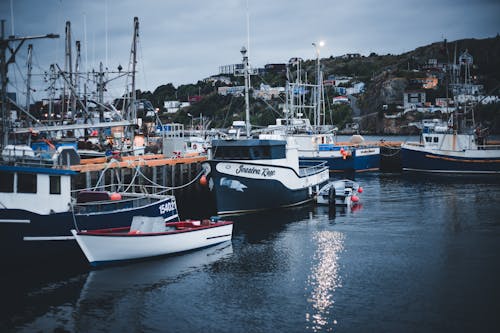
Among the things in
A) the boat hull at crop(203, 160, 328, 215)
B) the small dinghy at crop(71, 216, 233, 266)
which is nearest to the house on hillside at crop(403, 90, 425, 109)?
the boat hull at crop(203, 160, 328, 215)

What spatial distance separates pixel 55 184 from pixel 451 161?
45.3m

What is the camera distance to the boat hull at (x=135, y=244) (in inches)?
762

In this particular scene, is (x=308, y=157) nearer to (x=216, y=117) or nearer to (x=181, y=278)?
(x=181, y=278)

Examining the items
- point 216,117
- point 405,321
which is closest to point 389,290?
point 405,321

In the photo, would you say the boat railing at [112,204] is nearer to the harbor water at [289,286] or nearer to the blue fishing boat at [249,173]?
the harbor water at [289,286]

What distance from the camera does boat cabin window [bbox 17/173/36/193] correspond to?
19.2 metres

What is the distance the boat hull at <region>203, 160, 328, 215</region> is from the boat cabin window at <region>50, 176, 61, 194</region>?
10.8 meters

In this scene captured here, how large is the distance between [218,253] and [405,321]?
32.5ft

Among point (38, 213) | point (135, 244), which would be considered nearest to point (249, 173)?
point (135, 244)

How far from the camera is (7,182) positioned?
19.1 metres

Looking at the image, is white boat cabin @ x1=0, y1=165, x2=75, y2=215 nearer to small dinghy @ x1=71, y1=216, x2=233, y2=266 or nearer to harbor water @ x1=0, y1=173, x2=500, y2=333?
small dinghy @ x1=71, y1=216, x2=233, y2=266

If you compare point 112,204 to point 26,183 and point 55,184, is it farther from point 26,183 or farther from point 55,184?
point 26,183

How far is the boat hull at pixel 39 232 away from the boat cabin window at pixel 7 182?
36.3 inches

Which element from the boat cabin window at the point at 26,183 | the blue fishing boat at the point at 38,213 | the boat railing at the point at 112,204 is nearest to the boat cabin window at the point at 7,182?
the blue fishing boat at the point at 38,213
